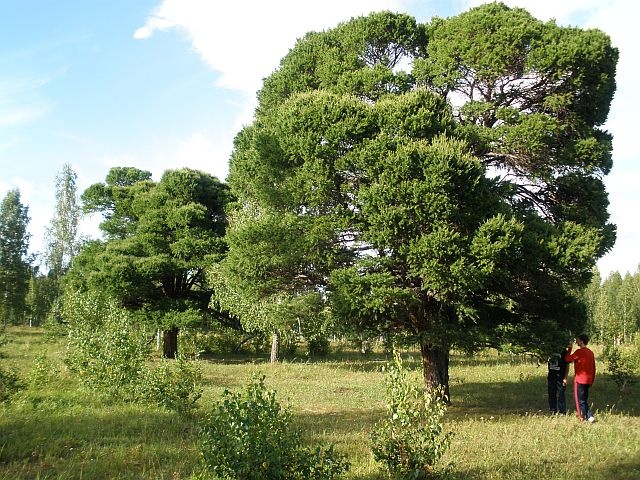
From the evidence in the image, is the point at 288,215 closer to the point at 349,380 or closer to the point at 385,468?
the point at 385,468

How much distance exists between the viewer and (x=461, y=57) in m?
13.9

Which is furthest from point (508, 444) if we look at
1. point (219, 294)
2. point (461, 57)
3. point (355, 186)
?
point (219, 294)

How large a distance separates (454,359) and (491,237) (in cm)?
2164

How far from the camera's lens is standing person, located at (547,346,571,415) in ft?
42.8

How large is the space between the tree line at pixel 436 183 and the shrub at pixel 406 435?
5359mm

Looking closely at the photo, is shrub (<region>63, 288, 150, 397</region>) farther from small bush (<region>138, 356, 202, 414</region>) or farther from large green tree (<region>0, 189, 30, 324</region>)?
large green tree (<region>0, 189, 30, 324</region>)

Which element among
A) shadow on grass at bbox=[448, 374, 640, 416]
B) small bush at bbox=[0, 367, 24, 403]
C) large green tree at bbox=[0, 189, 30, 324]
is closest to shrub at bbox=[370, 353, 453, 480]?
shadow on grass at bbox=[448, 374, 640, 416]

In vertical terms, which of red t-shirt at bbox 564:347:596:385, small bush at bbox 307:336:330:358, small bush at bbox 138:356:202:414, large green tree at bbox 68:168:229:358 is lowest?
small bush at bbox 307:336:330:358

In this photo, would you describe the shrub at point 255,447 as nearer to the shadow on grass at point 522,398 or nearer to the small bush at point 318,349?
the shadow on grass at point 522,398

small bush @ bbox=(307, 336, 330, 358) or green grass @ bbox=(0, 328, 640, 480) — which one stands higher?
green grass @ bbox=(0, 328, 640, 480)

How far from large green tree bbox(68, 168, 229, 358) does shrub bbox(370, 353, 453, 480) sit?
22.2 meters

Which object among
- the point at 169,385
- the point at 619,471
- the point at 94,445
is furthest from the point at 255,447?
the point at 169,385

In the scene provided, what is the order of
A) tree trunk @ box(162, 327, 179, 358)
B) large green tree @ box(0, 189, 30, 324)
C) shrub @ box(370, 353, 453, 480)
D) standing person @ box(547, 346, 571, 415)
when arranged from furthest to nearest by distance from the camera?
large green tree @ box(0, 189, 30, 324)
tree trunk @ box(162, 327, 179, 358)
standing person @ box(547, 346, 571, 415)
shrub @ box(370, 353, 453, 480)

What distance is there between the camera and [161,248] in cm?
2944
